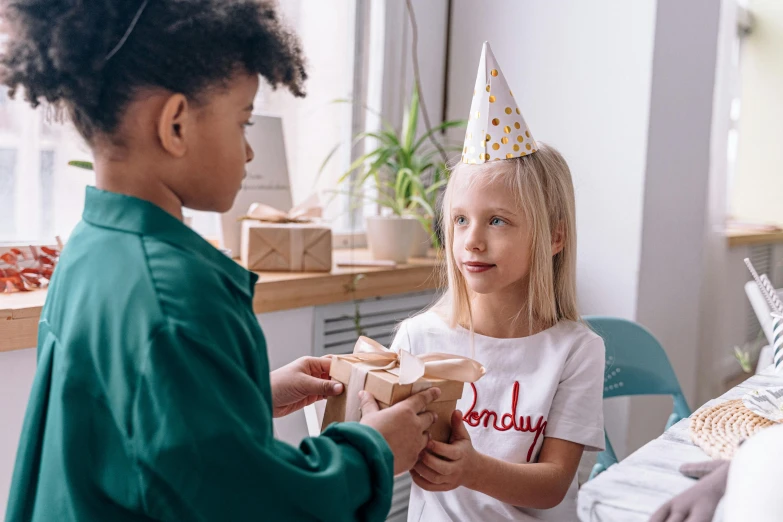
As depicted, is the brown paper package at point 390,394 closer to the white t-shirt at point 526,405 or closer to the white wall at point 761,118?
the white t-shirt at point 526,405

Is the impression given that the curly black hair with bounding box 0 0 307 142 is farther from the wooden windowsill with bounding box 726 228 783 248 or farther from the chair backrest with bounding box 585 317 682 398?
the wooden windowsill with bounding box 726 228 783 248

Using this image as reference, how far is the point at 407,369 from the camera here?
93 centimetres

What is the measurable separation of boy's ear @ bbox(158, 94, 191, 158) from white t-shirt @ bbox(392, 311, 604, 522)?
60 cm

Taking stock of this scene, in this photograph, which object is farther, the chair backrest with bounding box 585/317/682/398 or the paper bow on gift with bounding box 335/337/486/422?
the chair backrest with bounding box 585/317/682/398

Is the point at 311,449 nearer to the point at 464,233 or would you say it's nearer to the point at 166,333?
the point at 166,333

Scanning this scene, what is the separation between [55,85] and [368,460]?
463mm

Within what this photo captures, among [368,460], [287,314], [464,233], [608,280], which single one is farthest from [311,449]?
[608,280]

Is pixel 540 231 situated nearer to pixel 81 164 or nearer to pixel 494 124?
pixel 494 124

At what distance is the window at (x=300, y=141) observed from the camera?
1.78m

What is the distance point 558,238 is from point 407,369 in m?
0.49

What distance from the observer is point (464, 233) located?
128 cm

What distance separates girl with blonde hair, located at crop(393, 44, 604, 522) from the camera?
1198 millimetres

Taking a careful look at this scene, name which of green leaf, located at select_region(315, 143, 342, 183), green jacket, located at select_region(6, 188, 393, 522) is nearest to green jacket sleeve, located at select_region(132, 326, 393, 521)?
green jacket, located at select_region(6, 188, 393, 522)

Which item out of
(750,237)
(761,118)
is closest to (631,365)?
(750,237)
